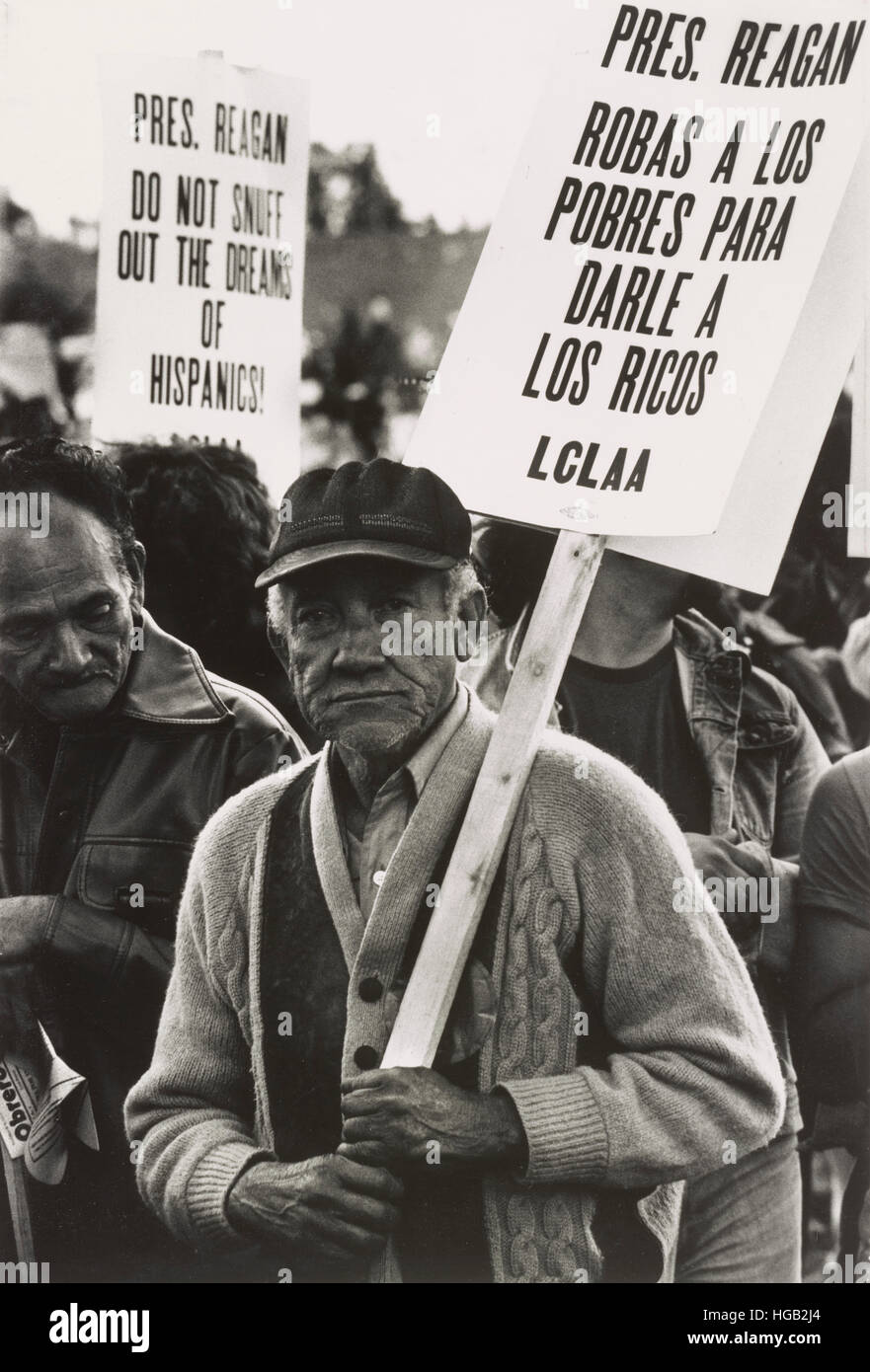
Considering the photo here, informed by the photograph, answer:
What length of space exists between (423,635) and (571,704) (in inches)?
18.4

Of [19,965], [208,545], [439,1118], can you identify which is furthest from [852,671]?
[19,965]

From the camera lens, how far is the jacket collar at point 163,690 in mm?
4828

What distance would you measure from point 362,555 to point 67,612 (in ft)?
2.90

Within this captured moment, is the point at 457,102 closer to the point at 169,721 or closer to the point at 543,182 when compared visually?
the point at 543,182

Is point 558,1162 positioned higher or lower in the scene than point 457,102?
lower

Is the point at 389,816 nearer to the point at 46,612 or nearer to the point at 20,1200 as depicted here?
the point at 46,612

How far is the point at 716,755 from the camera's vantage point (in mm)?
4785

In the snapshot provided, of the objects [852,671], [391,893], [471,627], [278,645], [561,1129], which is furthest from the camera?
[852,671]

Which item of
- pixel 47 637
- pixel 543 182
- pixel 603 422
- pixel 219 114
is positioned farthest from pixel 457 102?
pixel 47 637

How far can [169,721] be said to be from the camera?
15.8 ft

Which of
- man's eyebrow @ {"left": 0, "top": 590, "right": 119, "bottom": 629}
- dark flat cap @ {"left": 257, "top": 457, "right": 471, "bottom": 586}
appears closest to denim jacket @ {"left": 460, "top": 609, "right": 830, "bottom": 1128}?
dark flat cap @ {"left": 257, "top": 457, "right": 471, "bottom": 586}

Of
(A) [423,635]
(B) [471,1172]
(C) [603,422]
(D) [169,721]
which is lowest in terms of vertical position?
(B) [471,1172]

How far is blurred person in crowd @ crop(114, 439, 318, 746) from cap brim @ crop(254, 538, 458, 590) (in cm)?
22

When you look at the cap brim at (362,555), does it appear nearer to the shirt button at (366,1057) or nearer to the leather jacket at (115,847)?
the leather jacket at (115,847)
